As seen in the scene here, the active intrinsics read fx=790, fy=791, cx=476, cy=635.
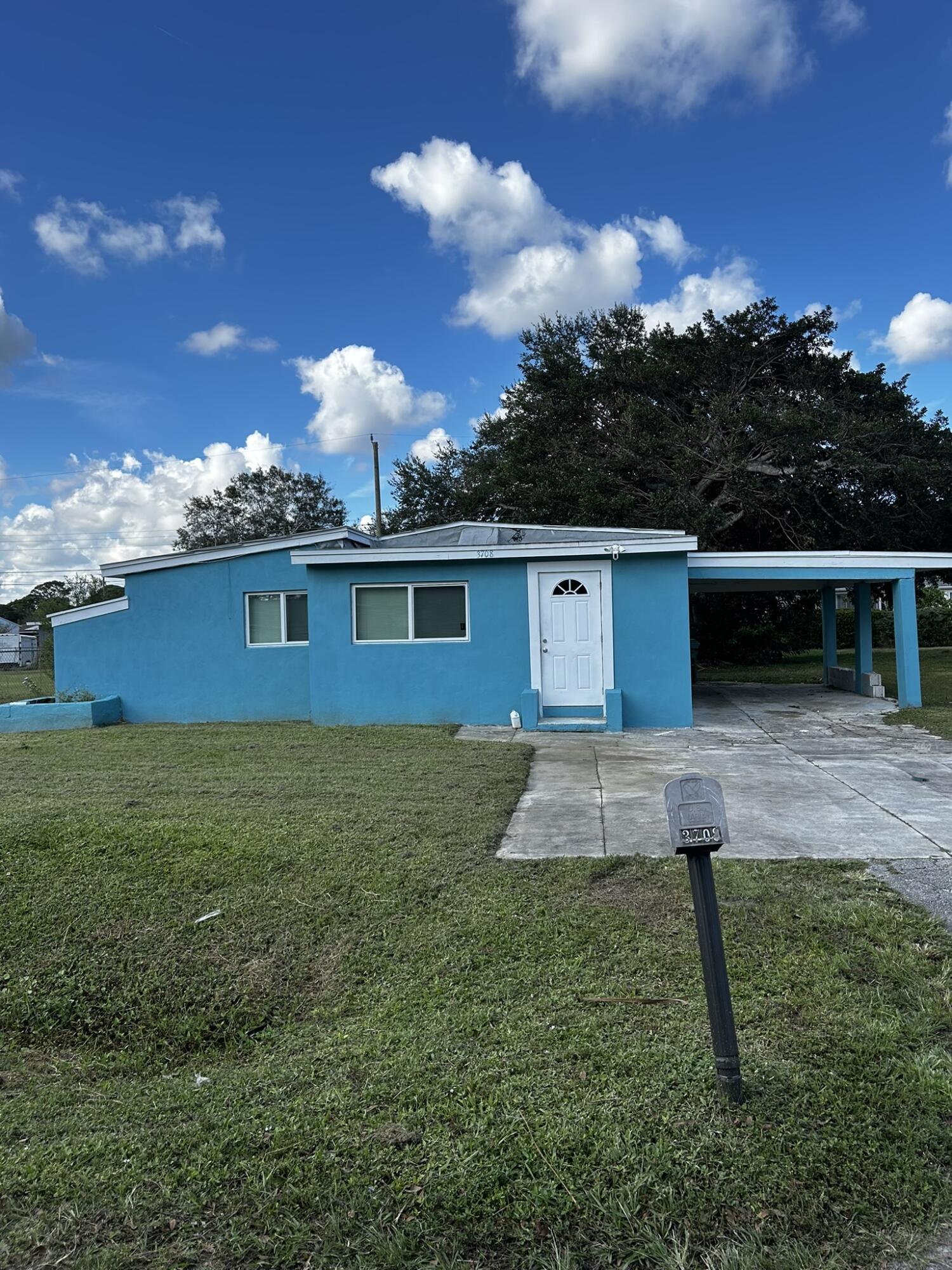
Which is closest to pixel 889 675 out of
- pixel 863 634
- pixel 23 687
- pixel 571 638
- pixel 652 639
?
pixel 863 634

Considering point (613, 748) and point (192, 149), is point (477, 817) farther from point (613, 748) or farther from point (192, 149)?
point (192, 149)

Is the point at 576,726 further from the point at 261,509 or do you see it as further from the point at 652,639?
the point at 261,509

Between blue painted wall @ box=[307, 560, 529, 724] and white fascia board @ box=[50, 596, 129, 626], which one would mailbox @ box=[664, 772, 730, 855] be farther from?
white fascia board @ box=[50, 596, 129, 626]

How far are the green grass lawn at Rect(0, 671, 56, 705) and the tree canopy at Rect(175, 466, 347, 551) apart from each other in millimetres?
13962

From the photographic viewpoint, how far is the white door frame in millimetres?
11258

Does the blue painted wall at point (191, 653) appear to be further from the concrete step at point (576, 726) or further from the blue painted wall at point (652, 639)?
the blue painted wall at point (652, 639)

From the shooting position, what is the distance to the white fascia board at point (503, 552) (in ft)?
35.9

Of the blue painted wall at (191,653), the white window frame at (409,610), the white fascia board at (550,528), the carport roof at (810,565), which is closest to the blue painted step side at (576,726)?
the white window frame at (409,610)

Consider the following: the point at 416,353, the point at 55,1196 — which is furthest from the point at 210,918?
the point at 416,353

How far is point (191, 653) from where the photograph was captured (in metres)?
13.0

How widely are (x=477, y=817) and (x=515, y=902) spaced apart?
1825 mm

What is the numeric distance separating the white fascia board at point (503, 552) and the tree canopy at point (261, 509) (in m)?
27.9

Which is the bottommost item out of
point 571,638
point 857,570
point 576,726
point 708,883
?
point 576,726

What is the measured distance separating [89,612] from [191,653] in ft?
6.48
